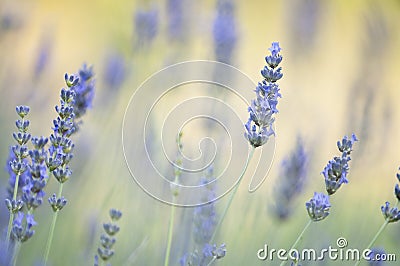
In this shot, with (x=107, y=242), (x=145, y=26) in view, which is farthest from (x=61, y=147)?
(x=145, y=26)

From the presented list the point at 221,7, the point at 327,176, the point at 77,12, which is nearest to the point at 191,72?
the point at 221,7

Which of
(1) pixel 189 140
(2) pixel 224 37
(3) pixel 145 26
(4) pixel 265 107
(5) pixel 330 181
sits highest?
(3) pixel 145 26

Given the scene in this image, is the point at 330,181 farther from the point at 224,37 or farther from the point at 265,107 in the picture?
the point at 224,37

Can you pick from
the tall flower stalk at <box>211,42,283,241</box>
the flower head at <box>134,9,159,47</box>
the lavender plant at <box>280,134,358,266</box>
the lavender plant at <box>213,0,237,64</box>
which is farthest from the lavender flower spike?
the flower head at <box>134,9,159,47</box>

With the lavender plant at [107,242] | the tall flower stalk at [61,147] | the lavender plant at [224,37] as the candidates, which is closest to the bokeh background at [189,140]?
the lavender plant at [224,37]

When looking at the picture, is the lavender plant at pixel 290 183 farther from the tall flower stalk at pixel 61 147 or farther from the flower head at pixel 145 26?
the flower head at pixel 145 26

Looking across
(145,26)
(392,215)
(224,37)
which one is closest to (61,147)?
(392,215)

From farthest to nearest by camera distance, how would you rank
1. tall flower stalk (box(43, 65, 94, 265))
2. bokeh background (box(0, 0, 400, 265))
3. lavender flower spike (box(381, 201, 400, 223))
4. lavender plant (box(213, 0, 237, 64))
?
lavender plant (box(213, 0, 237, 64)) → bokeh background (box(0, 0, 400, 265)) → lavender flower spike (box(381, 201, 400, 223)) → tall flower stalk (box(43, 65, 94, 265))

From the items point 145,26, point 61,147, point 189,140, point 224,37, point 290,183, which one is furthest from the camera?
point 189,140

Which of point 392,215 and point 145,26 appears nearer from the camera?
point 392,215

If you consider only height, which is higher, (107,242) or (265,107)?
(265,107)

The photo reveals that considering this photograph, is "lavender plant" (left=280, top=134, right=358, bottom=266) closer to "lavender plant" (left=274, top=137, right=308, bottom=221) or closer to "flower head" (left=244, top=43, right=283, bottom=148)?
"flower head" (left=244, top=43, right=283, bottom=148)

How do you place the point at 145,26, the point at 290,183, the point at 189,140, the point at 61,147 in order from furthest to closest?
the point at 189,140 < the point at 145,26 < the point at 290,183 < the point at 61,147

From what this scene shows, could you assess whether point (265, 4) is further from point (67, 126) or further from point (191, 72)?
point (67, 126)
